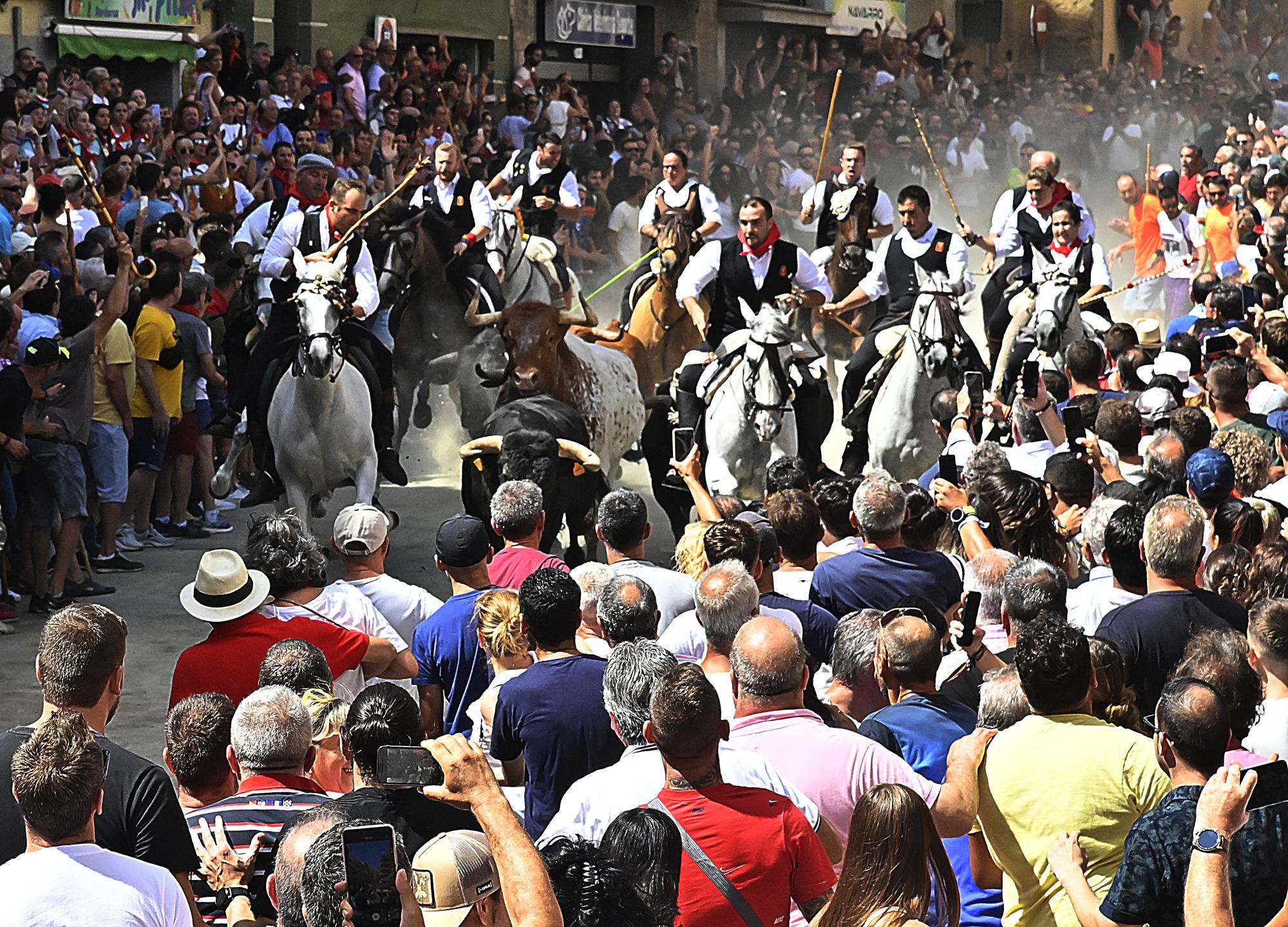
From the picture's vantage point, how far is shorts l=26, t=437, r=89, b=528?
915 cm

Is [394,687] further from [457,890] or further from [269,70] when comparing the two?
[269,70]

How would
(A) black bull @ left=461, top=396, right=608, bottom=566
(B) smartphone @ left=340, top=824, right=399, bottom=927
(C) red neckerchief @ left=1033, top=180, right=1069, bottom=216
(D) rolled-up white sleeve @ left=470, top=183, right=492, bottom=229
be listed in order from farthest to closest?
(D) rolled-up white sleeve @ left=470, top=183, right=492, bottom=229
(C) red neckerchief @ left=1033, top=180, right=1069, bottom=216
(A) black bull @ left=461, top=396, right=608, bottom=566
(B) smartphone @ left=340, top=824, right=399, bottom=927

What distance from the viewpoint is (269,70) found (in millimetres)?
19375

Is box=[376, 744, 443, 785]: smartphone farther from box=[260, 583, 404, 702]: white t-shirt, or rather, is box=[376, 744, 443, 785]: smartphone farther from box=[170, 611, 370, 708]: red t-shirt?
box=[260, 583, 404, 702]: white t-shirt

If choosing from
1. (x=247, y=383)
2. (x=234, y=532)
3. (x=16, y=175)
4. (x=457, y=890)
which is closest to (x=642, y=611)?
(x=457, y=890)

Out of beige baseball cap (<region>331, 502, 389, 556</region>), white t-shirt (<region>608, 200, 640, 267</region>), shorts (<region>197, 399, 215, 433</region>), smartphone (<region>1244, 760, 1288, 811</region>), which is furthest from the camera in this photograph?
white t-shirt (<region>608, 200, 640, 267</region>)

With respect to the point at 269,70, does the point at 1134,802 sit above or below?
below

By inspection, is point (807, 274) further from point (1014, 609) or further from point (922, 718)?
point (922, 718)

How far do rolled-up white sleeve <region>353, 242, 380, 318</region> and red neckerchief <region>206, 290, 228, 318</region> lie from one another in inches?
61.7

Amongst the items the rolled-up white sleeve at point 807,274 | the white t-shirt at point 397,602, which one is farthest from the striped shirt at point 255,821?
the rolled-up white sleeve at point 807,274

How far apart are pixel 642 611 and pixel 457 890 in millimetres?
1910

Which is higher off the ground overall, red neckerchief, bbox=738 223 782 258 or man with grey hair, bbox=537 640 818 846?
red neckerchief, bbox=738 223 782 258

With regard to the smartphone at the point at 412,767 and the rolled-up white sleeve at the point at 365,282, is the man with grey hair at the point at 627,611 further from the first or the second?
the rolled-up white sleeve at the point at 365,282

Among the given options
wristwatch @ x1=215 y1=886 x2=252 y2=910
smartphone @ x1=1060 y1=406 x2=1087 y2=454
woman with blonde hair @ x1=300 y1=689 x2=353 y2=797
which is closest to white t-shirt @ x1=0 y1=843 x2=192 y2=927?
wristwatch @ x1=215 y1=886 x2=252 y2=910
